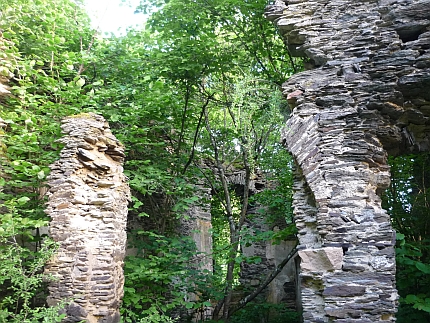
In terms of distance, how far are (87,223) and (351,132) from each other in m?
3.40

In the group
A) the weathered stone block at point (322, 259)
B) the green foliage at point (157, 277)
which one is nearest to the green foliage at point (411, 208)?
the weathered stone block at point (322, 259)

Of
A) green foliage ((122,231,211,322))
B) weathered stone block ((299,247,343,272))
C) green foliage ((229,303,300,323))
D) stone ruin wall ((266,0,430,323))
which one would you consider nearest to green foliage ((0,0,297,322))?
green foliage ((122,231,211,322))

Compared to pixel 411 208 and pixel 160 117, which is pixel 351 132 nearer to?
pixel 411 208

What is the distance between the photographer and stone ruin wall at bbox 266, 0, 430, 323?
11.0 feet

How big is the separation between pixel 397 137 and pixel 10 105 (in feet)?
19.6

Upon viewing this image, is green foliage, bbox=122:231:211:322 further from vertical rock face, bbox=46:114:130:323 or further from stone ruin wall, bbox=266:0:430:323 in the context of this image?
stone ruin wall, bbox=266:0:430:323

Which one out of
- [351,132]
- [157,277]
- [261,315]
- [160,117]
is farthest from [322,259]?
[261,315]

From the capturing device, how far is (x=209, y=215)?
1003 cm

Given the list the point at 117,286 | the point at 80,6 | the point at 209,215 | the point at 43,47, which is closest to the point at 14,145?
the point at 43,47

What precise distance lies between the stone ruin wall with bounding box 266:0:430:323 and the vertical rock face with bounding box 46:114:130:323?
8.05 ft

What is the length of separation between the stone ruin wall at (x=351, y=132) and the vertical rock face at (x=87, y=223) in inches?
96.6

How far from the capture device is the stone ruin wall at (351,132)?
337 cm

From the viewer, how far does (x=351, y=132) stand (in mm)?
3758

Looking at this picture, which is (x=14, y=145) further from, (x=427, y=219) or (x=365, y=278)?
(x=427, y=219)
